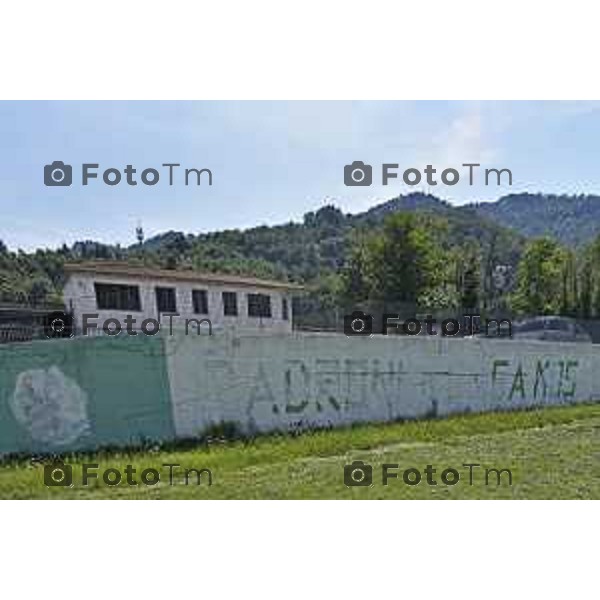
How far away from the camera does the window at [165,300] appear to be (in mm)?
30156

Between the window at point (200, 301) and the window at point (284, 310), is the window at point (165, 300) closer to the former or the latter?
the window at point (200, 301)

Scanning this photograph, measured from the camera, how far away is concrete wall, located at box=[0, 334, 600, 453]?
500 inches

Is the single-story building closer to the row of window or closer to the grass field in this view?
the row of window

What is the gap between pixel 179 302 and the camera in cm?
3080

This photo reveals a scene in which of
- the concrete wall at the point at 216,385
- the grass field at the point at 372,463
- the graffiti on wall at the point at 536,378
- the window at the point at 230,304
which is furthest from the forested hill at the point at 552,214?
the grass field at the point at 372,463

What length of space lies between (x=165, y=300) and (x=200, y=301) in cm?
163

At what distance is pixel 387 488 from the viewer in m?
8.26

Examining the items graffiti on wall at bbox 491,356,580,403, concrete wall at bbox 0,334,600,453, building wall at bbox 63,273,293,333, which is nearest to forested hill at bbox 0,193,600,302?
building wall at bbox 63,273,293,333

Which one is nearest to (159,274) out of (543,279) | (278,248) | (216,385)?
(216,385)

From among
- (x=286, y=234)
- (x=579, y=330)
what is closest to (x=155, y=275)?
(x=579, y=330)

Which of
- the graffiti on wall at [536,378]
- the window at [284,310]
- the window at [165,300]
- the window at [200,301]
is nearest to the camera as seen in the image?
the graffiti on wall at [536,378]

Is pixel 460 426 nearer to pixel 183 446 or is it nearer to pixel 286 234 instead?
pixel 183 446

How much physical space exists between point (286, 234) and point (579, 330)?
56819 mm

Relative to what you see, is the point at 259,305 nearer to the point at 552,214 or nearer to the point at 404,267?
the point at 404,267
